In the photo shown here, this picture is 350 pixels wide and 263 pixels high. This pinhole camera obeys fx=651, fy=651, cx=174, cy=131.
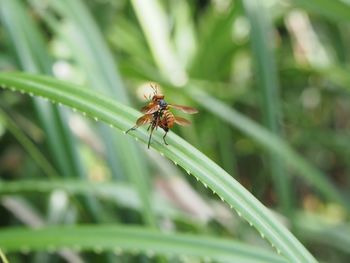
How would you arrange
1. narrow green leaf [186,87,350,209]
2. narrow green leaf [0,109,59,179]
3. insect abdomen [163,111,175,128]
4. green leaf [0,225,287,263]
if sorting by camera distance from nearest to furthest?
1. insect abdomen [163,111,175,128]
2. green leaf [0,225,287,263]
3. narrow green leaf [0,109,59,179]
4. narrow green leaf [186,87,350,209]

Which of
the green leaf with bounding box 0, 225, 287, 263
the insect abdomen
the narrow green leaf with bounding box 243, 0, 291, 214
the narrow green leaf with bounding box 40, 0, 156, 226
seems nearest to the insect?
the insect abdomen

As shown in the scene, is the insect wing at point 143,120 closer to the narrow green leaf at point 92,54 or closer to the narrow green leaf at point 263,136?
the narrow green leaf at point 92,54

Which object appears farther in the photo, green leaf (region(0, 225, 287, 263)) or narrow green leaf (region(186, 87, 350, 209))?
narrow green leaf (region(186, 87, 350, 209))

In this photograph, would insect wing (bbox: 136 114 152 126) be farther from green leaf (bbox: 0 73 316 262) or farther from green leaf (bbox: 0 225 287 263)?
green leaf (bbox: 0 225 287 263)

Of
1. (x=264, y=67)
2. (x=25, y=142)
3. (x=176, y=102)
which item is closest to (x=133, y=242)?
(x=25, y=142)

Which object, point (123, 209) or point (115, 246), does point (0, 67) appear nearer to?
point (123, 209)

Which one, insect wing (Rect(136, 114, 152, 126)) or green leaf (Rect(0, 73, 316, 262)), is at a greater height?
insect wing (Rect(136, 114, 152, 126))

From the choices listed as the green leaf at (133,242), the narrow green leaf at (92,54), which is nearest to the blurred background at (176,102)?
the narrow green leaf at (92,54)
